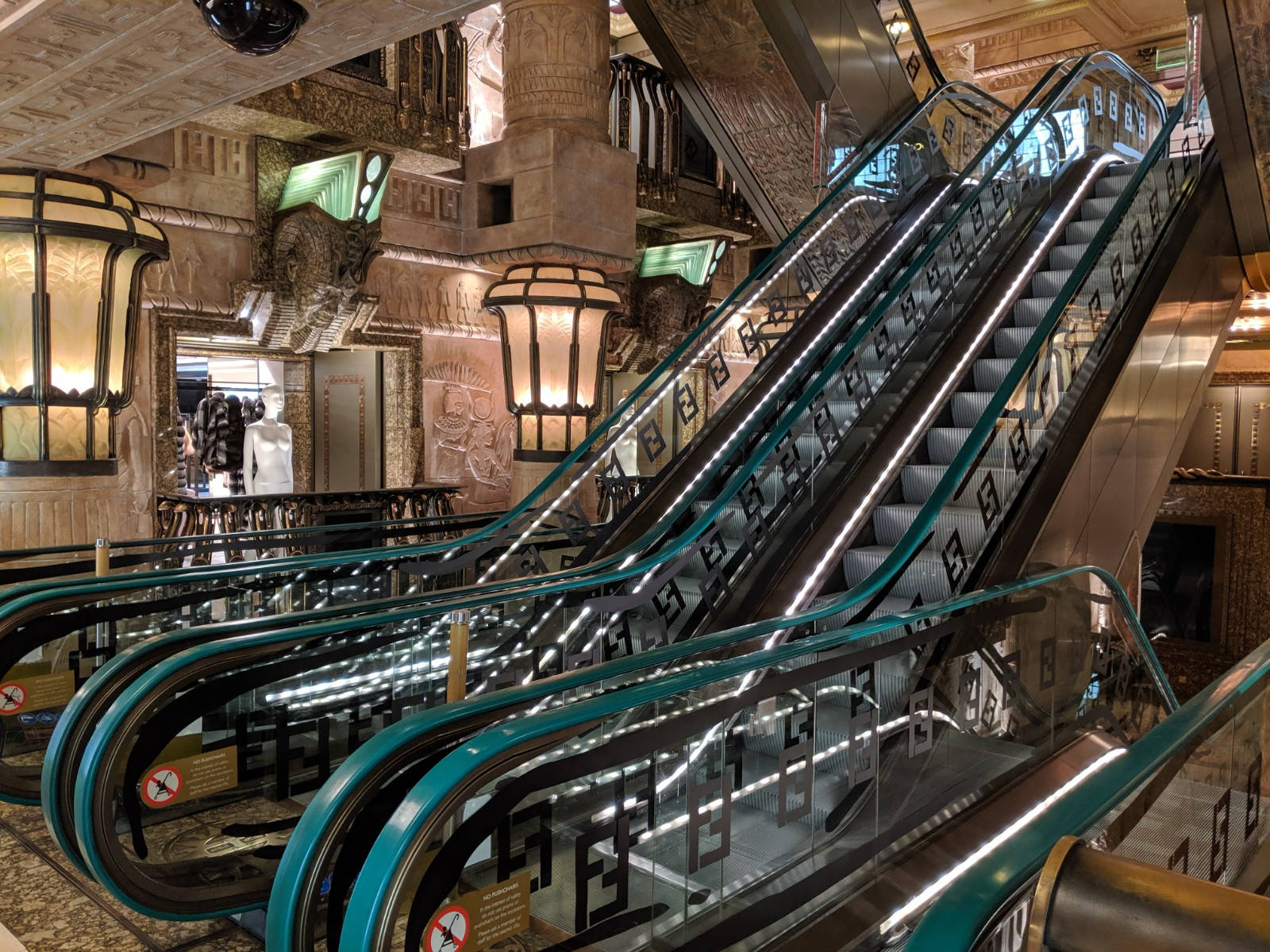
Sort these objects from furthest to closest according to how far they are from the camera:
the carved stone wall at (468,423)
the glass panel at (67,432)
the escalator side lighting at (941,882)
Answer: the carved stone wall at (468,423) → the glass panel at (67,432) → the escalator side lighting at (941,882)

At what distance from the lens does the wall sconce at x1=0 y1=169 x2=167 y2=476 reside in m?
5.88

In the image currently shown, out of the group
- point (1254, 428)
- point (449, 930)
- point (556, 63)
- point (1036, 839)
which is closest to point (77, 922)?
point (449, 930)

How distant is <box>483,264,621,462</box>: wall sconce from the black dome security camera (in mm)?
5628

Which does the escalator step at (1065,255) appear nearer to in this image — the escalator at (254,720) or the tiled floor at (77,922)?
the escalator at (254,720)

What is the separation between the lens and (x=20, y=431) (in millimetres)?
6059

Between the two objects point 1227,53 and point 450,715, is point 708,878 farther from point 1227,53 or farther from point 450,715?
point 1227,53

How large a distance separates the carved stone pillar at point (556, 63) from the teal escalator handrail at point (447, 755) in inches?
303

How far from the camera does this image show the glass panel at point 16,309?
19.3 ft

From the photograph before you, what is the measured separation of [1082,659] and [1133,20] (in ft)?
43.2

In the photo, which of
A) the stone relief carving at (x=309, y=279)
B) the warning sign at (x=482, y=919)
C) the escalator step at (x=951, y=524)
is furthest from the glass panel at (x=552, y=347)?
the warning sign at (x=482, y=919)

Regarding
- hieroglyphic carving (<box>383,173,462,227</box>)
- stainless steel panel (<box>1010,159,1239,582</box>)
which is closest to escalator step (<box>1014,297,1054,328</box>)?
stainless steel panel (<box>1010,159,1239,582</box>)

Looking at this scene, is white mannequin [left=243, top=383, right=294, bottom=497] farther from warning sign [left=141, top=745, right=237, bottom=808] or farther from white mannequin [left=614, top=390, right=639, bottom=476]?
warning sign [left=141, top=745, right=237, bottom=808]

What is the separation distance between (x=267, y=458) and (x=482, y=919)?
8358 millimetres

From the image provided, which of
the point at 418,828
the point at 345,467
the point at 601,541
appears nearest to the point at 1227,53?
the point at 601,541
